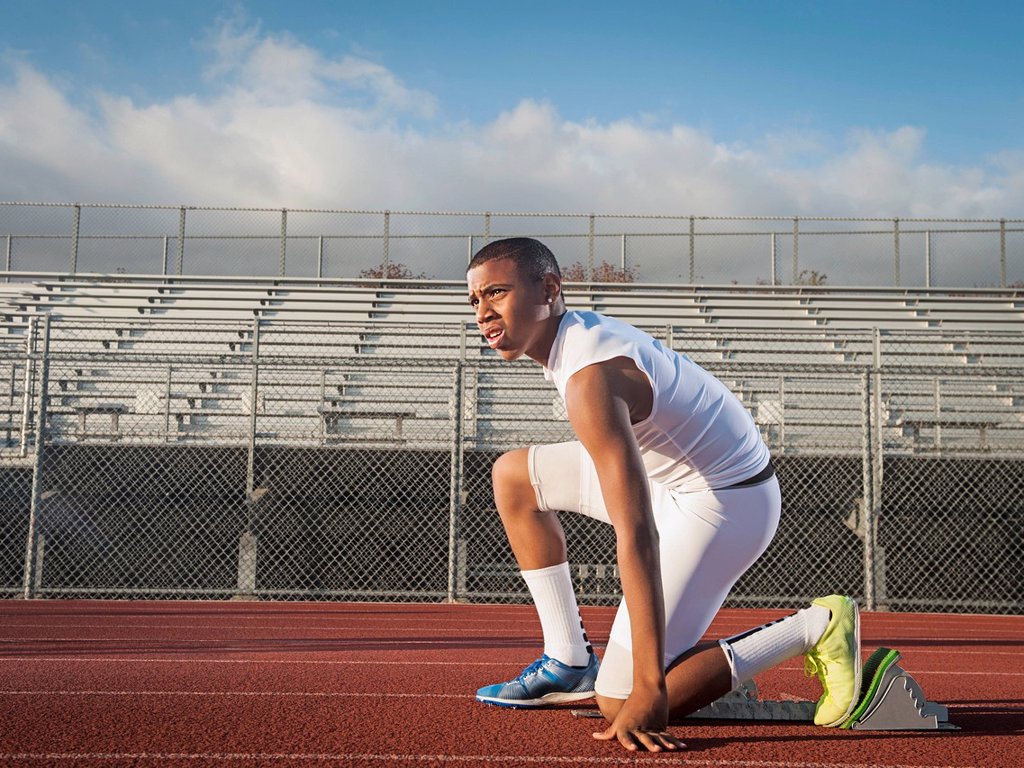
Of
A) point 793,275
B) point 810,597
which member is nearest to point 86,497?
point 810,597

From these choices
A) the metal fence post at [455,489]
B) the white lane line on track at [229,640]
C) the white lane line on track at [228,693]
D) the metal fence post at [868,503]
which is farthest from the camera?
the metal fence post at [455,489]

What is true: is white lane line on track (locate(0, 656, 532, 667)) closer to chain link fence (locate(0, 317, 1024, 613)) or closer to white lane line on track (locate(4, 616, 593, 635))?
white lane line on track (locate(4, 616, 593, 635))

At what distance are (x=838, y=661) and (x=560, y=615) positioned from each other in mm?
897

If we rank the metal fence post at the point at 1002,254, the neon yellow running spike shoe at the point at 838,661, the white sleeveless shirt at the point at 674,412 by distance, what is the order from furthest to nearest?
Result: the metal fence post at the point at 1002,254, the neon yellow running spike shoe at the point at 838,661, the white sleeveless shirt at the point at 674,412

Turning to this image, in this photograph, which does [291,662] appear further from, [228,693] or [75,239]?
[75,239]

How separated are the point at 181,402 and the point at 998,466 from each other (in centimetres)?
1057

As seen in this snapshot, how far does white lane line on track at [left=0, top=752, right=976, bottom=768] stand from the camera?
8.70ft

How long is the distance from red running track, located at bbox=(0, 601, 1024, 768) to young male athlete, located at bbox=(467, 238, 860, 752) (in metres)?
0.18

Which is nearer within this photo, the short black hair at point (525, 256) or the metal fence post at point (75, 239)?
the short black hair at point (525, 256)

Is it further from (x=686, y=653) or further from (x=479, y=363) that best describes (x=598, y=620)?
(x=686, y=653)

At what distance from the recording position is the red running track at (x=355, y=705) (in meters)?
2.74

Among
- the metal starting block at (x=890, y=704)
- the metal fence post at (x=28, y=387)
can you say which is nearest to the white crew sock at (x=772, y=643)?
the metal starting block at (x=890, y=704)

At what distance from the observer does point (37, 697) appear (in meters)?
3.61

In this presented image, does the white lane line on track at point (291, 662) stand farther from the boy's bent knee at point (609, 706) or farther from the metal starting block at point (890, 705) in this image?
the boy's bent knee at point (609, 706)
